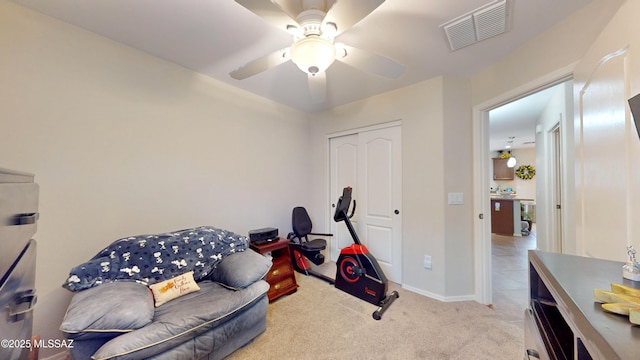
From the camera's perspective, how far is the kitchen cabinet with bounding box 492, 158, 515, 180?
7.38 meters

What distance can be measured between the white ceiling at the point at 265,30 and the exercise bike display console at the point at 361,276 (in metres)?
1.54

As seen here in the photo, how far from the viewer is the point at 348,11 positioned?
1.12m

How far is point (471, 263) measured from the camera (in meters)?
2.40

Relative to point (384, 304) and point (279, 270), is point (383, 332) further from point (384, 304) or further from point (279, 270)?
point (279, 270)

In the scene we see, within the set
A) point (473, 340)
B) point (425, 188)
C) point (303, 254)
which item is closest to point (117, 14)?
point (303, 254)

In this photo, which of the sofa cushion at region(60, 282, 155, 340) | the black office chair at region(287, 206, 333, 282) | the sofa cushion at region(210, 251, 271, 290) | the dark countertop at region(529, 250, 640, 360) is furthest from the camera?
the black office chair at region(287, 206, 333, 282)

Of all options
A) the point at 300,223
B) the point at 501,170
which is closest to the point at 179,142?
the point at 300,223

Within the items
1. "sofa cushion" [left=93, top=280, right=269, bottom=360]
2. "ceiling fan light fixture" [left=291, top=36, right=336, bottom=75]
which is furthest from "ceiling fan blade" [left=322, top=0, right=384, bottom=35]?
"sofa cushion" [left=93, top=280, right=269, bottom=360]

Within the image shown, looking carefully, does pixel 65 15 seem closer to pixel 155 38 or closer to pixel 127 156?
pixel 155 38

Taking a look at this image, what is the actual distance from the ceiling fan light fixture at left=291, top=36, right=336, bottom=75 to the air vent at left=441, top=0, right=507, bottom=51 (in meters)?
0.96

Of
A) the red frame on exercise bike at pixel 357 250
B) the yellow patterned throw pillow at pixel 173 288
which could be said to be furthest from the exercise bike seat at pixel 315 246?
the yellow patterned throw pillow at pixel 173 288

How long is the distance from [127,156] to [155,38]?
1.01m

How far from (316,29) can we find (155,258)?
2022 mm

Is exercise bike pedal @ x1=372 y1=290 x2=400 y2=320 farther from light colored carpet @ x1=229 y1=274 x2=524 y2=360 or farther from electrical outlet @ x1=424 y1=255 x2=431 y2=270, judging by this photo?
electrical outlet @ x1=424 y1=255 x2=431 y2=270
